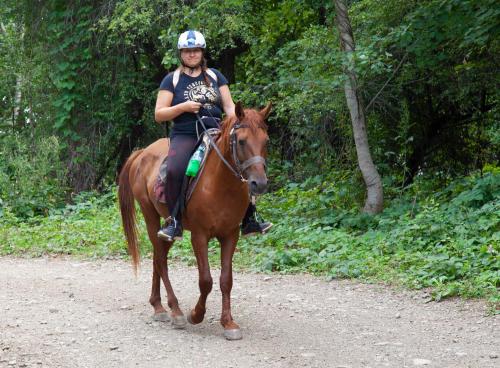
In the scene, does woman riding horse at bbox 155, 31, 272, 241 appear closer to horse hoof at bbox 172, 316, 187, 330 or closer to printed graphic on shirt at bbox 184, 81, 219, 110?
printed graphic on shirt at bbox 184, 81, 219, 110

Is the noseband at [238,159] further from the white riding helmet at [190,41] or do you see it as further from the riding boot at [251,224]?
the white riding helmet at [190,41]

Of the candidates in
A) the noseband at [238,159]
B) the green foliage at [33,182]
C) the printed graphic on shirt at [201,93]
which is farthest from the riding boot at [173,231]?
the green foliage at [33,182]

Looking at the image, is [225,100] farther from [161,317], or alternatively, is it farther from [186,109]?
[161,317]

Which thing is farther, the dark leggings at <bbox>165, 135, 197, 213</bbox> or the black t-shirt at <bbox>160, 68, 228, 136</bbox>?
the black t-shirt at <bbox>160, 68, 228, 136</bbox>

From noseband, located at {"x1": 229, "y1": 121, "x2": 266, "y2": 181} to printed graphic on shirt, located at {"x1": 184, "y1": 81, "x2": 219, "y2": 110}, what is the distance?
0.81m

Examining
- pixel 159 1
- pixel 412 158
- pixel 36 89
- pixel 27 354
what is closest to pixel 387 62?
pixel 412 158

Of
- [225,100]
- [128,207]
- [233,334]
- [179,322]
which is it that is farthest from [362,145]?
[233,334]

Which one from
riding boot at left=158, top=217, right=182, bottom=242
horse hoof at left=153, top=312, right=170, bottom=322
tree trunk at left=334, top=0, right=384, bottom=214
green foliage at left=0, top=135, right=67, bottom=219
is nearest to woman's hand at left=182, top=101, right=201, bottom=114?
riding boot at left=158, top=217, right=182, bottom=242

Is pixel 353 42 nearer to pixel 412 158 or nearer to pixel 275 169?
pixel 412 158

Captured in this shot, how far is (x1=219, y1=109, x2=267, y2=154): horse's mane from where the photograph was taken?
646 cm

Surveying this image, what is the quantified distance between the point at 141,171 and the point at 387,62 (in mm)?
5787

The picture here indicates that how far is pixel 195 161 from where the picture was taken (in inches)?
277

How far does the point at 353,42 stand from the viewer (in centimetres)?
1185

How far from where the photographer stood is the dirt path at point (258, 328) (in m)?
6.14
